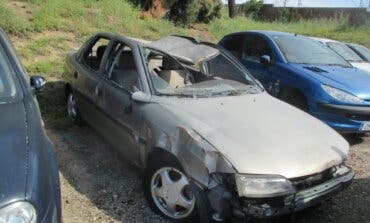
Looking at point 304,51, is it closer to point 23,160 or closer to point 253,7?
point 23,160

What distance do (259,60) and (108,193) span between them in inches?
158

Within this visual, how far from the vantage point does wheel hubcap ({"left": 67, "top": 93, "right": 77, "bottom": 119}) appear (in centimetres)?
666

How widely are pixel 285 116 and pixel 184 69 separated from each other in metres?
1.35

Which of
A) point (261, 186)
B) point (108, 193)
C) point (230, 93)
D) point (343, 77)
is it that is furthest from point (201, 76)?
point (343, 77)

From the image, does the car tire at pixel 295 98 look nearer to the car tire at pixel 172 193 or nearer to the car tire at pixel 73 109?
the car tire at pixel 73 109

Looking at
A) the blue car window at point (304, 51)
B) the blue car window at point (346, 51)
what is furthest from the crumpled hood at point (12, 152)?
the blue car window at point (346, 51)

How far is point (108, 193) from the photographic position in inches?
189

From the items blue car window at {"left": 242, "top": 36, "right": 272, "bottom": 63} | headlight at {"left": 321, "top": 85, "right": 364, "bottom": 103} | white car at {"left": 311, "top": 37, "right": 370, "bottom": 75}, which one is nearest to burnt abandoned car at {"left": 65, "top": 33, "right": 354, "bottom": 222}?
headlight at {"left": 321, "top": 85, "right": 364, "bottom": 103}

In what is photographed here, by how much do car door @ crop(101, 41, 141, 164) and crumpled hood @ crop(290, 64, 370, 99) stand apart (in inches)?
115

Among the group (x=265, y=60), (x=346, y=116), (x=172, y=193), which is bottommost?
(x=346, y=116)

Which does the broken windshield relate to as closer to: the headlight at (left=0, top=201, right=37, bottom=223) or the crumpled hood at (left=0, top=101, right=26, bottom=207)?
the crumpled hood at (left=0, top=101, right=26, bottom=207)

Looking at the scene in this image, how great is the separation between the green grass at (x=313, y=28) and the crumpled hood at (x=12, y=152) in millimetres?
13422

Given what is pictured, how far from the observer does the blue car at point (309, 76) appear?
21.6 feet

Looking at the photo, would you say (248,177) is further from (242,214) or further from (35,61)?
(35,61)
